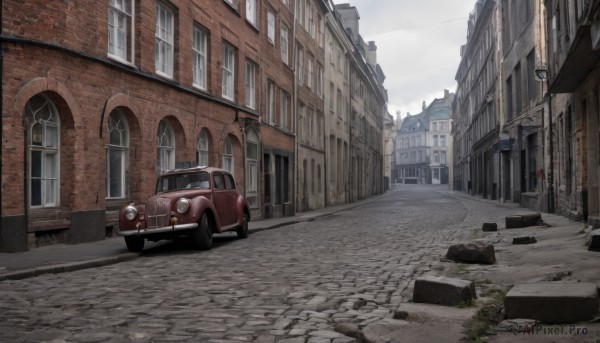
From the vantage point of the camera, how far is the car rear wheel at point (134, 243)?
10.8 meters

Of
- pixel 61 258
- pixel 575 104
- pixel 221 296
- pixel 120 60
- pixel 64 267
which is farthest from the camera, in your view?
pixel 575 104

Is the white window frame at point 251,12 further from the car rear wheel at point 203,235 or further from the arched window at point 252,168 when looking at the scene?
the car rear wheel at point 203,235

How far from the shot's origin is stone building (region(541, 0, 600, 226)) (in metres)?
11.6

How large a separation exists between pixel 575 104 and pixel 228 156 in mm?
11303

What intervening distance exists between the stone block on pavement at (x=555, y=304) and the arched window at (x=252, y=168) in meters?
17.4

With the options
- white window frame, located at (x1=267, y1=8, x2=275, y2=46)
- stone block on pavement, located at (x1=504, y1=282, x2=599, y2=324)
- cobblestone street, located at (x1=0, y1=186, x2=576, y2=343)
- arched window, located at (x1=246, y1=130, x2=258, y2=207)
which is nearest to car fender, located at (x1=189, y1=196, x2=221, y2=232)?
cobblestone street, located at (x1=0, y1=186, x2=576, y2=343)

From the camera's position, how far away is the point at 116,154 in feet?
45.5

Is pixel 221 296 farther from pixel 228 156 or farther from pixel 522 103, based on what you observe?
pixel 522 103

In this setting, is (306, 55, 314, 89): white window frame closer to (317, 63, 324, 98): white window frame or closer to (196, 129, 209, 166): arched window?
(317, 63, 324, 98): white window frame

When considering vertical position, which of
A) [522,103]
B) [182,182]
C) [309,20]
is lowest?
[182,182]

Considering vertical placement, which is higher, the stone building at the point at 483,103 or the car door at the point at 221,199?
the stone building at the point at 483,103

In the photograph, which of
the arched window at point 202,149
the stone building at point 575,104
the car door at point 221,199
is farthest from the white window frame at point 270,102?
the car door at point 221,199

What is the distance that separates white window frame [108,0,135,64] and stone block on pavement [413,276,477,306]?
1015cm

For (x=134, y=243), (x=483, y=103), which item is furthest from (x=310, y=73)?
(x=134, y=243)
